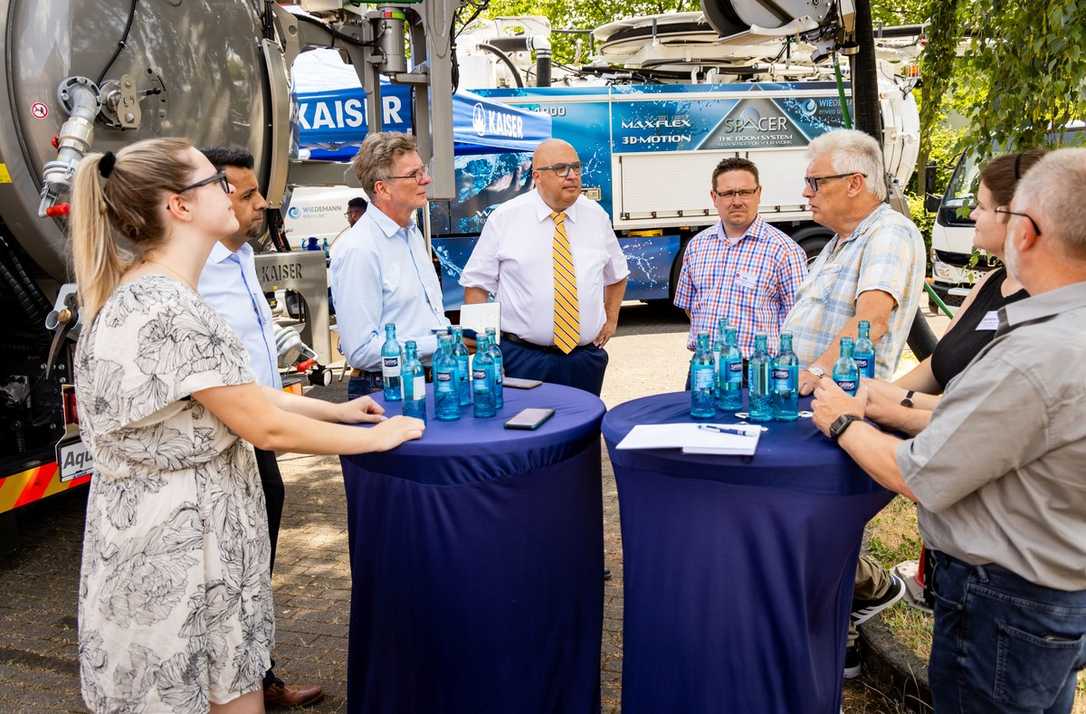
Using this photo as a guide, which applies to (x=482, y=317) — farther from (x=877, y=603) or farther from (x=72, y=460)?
(x=72, y=460)

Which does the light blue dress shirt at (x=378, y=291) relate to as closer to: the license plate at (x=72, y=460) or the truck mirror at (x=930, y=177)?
the license plate at (x=72, y=460)

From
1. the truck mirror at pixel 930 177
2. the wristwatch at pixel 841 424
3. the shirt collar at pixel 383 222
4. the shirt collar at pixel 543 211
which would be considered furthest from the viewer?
the truck mirror at pixel 930 177

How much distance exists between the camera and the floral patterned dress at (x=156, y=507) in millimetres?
1994

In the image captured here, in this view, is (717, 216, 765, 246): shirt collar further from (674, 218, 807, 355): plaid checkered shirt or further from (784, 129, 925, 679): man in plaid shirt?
(784, 129, 925, 679): man in plaid shirt

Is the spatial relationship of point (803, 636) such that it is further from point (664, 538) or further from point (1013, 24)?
point (1013, 24)

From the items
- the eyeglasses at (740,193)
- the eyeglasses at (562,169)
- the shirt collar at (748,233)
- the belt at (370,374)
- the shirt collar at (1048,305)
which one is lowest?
the belt at (370,374)

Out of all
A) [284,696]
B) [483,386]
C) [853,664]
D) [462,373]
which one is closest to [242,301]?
[462,373]

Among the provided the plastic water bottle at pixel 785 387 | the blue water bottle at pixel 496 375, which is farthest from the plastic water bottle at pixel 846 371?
the blue water bottle at pixel 496 375

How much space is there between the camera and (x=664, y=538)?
7.99 feet

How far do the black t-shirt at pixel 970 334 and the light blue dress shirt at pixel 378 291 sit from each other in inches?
70.9

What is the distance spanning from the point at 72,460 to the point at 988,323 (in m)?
3.60

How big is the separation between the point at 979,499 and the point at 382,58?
5109mm

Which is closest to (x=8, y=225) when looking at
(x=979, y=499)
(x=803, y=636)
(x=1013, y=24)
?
(x=803, y=636)

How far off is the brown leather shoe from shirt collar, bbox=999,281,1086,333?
8.62 feet
